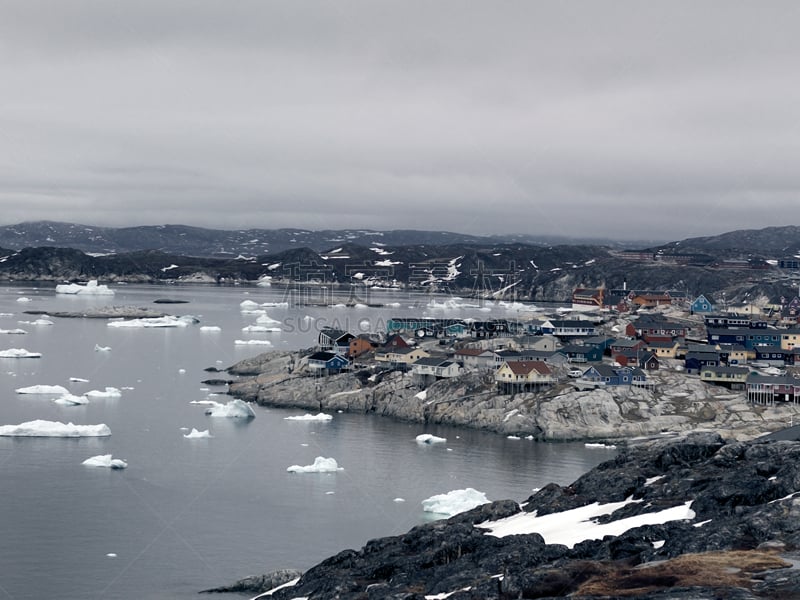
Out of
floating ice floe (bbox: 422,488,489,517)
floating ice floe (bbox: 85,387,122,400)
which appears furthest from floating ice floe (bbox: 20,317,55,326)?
floating ice floe (bbox: 422,488,489,517)

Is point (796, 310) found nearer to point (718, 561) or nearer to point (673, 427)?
point (673, 427)

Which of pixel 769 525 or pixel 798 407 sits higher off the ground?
pixel 769 525

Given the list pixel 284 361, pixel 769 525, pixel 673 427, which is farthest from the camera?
pixel 284 361

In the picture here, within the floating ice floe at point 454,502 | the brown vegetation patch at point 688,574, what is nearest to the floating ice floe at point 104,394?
the floating ice floe at point 454,502

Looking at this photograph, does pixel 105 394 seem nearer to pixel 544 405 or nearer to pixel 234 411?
pixel 234 411

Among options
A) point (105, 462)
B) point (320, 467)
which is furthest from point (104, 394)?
point (320, 467)

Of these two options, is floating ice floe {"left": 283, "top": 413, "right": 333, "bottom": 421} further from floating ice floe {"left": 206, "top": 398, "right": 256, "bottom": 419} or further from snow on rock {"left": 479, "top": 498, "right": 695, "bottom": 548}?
snow on rock {"left": 479, "top": 498, "right": 695, "bottom": 548}

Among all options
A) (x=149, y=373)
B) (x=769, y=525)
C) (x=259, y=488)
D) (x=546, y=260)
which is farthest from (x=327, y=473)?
(x=546, y=260)
